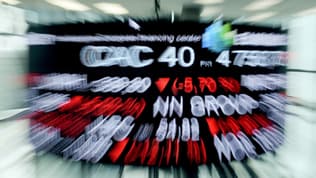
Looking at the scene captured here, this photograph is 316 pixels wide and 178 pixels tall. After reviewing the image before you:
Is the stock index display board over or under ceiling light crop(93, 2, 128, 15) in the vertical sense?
under

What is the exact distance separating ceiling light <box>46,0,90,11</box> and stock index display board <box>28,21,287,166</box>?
37mm

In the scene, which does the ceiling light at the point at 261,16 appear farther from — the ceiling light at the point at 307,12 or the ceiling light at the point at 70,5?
the ceiling light at the point at 70,5

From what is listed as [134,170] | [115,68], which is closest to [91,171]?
[134,170]

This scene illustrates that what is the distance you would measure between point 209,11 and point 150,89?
0.21 m

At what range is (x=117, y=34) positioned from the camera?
0.61 m

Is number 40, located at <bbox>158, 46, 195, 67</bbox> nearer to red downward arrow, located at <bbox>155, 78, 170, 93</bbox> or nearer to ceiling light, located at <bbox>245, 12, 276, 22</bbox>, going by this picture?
red downward arrow, located at <bbox>155, 78, 170, 93</bbox>

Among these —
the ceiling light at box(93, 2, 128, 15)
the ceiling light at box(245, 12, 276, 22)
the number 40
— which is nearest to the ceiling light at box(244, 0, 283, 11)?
the ceiling light at box(245, 12, 276, 22)

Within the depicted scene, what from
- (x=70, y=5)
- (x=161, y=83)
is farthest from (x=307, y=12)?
(x=70, y=5)

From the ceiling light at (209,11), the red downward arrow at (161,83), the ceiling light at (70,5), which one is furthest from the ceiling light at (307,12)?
the ceiling light at (70,5)

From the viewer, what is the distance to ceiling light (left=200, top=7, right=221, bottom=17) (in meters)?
0.61

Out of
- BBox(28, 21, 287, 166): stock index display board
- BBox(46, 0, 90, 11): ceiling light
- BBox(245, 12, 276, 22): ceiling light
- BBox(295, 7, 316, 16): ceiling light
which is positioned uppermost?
BBox(295, 7, 316, 16): ceiling light

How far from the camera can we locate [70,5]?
0.60 metres

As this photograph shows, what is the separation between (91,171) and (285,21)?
552 mm

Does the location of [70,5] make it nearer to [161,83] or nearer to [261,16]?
[161,83]
